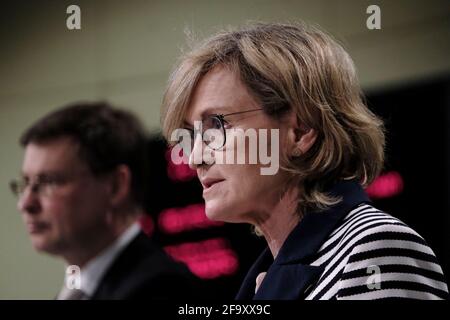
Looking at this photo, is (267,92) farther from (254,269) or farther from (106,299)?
(106,299)

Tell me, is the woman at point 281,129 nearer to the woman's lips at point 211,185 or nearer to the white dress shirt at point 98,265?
the woman's lips at point 211,185

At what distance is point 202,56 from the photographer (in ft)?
5.27

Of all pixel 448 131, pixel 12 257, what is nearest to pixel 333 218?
pixel 448 131

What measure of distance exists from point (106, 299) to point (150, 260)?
0.19 meters

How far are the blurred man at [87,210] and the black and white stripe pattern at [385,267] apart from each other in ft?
2.02

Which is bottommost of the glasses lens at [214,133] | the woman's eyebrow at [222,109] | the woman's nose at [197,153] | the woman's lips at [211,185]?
the woman's lips at [211,185]

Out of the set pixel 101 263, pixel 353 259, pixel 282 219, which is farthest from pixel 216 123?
pixel 101 263

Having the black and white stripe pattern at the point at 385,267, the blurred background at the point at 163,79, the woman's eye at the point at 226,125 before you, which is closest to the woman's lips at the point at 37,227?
the blurred background at the point at 163,79

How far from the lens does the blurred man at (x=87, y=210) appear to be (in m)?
1.88

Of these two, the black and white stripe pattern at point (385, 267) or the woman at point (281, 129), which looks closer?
the black and white stripe pattern at point (385, 267)

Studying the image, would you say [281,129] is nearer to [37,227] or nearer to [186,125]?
[186,125]
